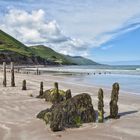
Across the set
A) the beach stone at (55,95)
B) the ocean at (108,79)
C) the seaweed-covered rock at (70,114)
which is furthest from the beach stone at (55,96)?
the ocean at (108,79)

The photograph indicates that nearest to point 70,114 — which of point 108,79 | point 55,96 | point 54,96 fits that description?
point 55,96

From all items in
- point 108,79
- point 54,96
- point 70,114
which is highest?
point 54,96

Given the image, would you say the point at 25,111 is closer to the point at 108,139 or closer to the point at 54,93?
the point at 54,93

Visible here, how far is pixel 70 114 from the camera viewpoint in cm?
1462

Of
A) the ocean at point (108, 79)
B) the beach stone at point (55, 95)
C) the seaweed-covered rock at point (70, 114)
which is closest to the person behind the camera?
the seaweed-covered rock at point (70, 114)

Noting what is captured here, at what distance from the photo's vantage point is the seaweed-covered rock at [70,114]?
13974 mm

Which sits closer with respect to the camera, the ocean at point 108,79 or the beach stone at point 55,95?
the beach stone at point 55,95

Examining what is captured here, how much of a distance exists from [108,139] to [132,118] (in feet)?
16.6

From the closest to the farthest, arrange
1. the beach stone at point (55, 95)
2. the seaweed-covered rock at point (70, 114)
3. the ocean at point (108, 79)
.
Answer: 1. the seaweed-covered rock at point (70, 114)
2. the beach stone at point (55, 95)
3. the ocean at point (108, 79)

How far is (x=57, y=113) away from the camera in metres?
14.3

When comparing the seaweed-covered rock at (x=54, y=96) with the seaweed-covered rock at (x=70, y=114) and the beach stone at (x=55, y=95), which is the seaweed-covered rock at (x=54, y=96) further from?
the seaweed-covered rock at (x=70, y=114)

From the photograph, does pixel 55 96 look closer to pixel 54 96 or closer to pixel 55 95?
pixel 55 95

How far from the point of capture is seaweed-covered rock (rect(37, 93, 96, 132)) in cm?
1397

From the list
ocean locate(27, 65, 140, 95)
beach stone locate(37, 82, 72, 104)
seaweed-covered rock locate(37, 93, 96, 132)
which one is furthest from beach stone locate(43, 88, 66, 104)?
ocean locate(27, 65, 140, 95)
